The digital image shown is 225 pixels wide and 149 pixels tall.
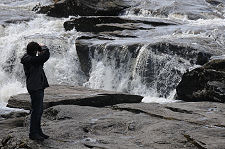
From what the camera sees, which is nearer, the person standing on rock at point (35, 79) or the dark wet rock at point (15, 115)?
the person standing on rock at point (35, 79)

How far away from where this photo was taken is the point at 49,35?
66.5 ft

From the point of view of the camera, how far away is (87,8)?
23.9m

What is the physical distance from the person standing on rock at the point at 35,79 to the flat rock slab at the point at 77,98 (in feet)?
9.81

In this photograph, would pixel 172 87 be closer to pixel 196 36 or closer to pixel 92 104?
pixel 196 36

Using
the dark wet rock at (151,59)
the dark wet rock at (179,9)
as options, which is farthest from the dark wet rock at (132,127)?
the dark wet rock at (179,9)

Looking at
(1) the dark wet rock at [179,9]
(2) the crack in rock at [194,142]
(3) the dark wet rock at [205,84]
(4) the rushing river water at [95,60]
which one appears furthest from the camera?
(1) the dark wet rock at [179,9]

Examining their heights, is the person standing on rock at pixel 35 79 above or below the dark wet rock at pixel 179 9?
below

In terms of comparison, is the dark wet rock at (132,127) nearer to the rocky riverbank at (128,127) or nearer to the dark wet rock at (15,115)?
the rocky riverbank at (128,127)

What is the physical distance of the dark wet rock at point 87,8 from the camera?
23.8 metres

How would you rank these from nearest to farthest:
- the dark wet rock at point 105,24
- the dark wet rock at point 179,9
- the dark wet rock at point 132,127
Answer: the dark wet rock at point 132,127 < the dark wet rock at point 105,24 < the dark wet rock at point 179,9

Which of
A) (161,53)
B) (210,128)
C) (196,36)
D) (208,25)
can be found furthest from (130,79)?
(210,128)

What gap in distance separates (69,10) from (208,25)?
338 inches

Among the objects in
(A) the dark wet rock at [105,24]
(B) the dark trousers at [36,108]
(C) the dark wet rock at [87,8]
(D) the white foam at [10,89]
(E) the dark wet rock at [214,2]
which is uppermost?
(E) the dark wet rock at [214,2]

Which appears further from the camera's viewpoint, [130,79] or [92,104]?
[130,79]
